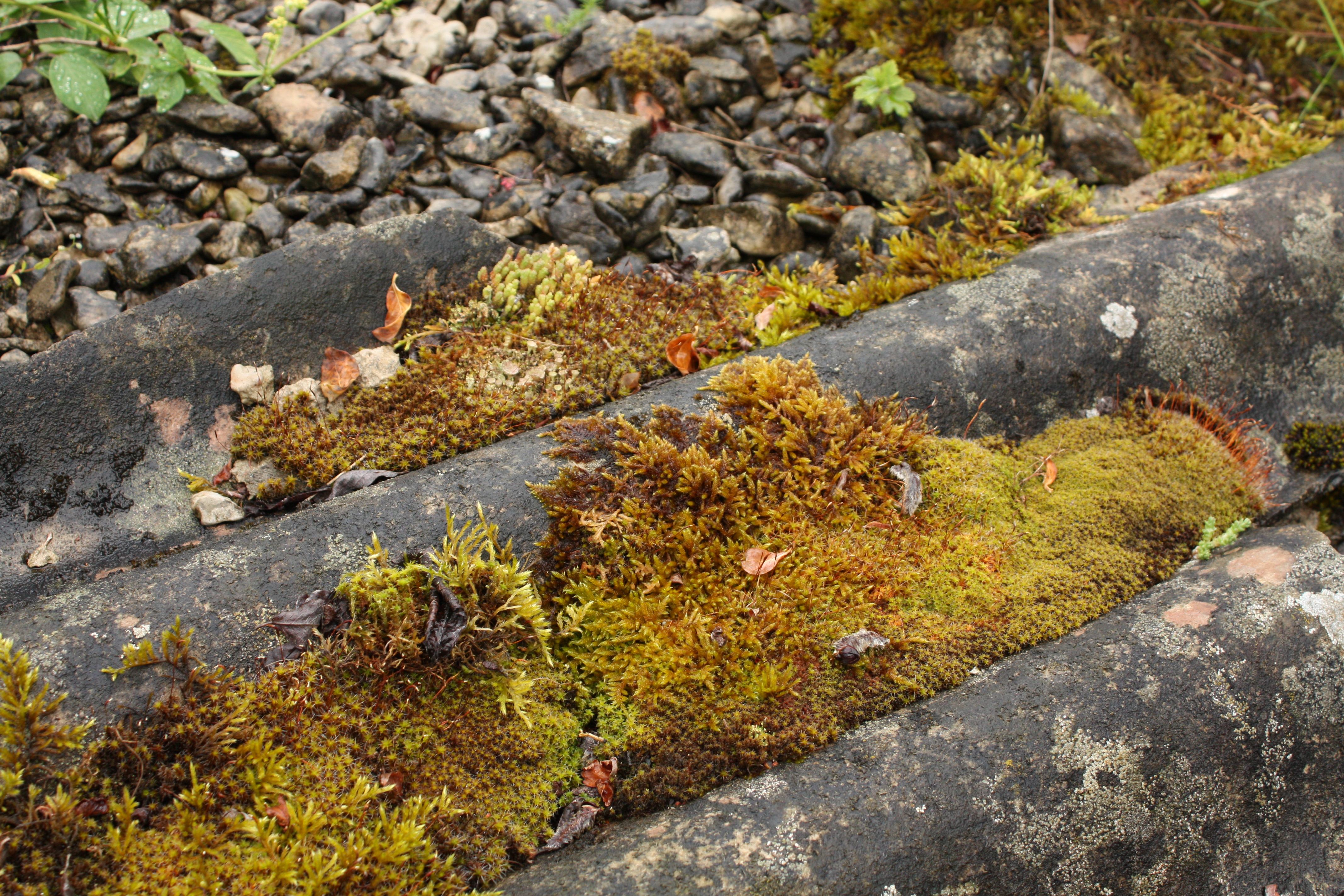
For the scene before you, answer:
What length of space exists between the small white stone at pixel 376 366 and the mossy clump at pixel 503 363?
0.17 ft

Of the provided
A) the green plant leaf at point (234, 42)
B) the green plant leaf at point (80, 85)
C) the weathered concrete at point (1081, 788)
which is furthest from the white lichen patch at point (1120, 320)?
the green plant leaf at point (80, 85)

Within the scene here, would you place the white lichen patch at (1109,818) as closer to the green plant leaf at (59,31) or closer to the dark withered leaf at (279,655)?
the dark withered leaf at (279,655)

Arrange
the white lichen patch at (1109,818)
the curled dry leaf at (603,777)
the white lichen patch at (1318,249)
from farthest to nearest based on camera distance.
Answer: the white lichen patch at (1318,249), the curled dry leaf at (603,777), the white lichen patch at (1109,818)

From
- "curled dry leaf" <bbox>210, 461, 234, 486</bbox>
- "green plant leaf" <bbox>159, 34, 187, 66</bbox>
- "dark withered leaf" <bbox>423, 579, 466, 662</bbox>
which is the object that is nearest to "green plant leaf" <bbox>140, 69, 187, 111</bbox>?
"green plant leaf" <bbox>159, 34, 187, 66</bbox>

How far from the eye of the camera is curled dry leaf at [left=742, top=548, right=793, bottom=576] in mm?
3426

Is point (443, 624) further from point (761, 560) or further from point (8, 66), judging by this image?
point (8, 66)

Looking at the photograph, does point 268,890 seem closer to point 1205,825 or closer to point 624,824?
point 624,824

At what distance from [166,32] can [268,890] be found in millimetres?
6298

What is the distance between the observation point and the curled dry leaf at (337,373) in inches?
170

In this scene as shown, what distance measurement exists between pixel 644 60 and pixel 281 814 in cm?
628

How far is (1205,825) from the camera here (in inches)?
119

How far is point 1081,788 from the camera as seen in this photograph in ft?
9.55

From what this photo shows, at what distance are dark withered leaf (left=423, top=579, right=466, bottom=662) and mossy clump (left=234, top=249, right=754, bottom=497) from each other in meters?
1.17

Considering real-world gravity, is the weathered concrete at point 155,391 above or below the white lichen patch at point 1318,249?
below
